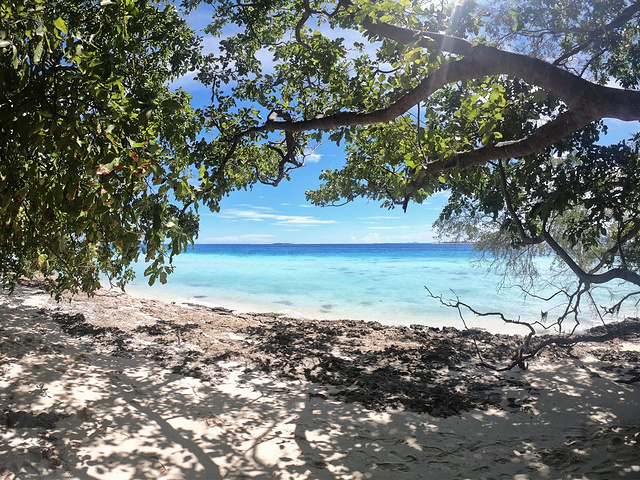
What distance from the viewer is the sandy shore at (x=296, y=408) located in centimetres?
318

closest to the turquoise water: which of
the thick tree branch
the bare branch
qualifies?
the bare branch

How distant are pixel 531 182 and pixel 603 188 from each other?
0.87m

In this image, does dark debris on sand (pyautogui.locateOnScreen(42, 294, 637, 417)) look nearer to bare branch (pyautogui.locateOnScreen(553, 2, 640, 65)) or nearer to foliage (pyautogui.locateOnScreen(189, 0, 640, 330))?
foliage (pyautogui.locateOnScreen(189, 0, 640, 330))

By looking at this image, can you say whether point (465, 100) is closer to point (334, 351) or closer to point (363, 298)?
point (334, 351)

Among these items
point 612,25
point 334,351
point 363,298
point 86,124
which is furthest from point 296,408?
point 363,298

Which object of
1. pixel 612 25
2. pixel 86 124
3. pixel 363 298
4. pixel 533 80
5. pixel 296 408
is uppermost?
pixel 612 25

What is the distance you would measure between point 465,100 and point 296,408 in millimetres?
3726

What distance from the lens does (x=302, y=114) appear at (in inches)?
244

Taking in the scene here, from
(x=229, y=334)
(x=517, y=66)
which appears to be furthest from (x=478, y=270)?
(x=517, y=66)

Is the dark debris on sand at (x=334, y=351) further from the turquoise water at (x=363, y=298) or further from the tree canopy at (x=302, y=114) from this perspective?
the turquoise water at (x=363, y=298)

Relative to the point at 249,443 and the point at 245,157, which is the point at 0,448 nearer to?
the point at 249,443

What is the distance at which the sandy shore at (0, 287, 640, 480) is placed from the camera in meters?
3.18

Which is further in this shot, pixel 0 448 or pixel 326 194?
pixel 326 194

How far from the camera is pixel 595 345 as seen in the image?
26.2ft
